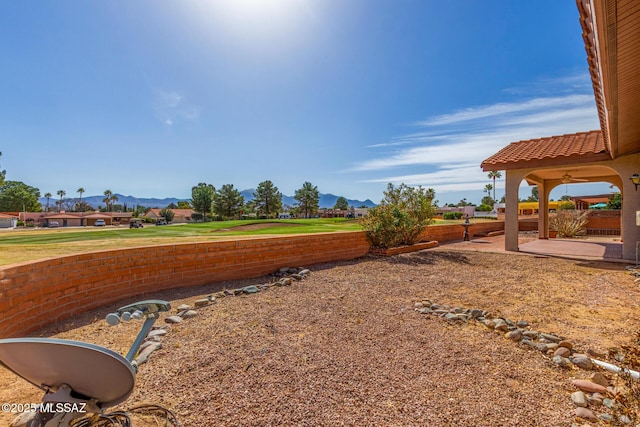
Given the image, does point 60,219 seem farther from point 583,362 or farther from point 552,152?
point 583,362

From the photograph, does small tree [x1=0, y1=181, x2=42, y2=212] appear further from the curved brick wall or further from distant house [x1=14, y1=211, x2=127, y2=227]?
the curved brick wall

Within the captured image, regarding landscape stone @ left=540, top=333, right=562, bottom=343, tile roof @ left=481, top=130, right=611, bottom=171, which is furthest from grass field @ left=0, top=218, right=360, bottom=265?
tile roof @ left=481, top=130, right=611, bottom=171

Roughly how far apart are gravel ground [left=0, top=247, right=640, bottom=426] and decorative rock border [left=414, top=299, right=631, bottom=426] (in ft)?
0.31

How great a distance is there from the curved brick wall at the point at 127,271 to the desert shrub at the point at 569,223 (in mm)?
14067

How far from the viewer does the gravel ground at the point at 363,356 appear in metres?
2.14

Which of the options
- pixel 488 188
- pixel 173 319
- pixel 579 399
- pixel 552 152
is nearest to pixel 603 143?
pixel 552 152

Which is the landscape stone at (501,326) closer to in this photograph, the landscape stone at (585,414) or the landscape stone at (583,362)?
the landscape stone at (583,362)

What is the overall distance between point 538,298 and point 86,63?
13.2m

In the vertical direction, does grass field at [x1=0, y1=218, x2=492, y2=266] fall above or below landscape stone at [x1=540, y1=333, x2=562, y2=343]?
above

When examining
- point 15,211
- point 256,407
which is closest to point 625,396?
point 256,407

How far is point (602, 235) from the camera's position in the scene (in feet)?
53.7

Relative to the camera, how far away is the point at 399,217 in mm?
9875

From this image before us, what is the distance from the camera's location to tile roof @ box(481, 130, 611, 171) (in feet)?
28.0

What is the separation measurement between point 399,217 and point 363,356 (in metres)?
7.40
